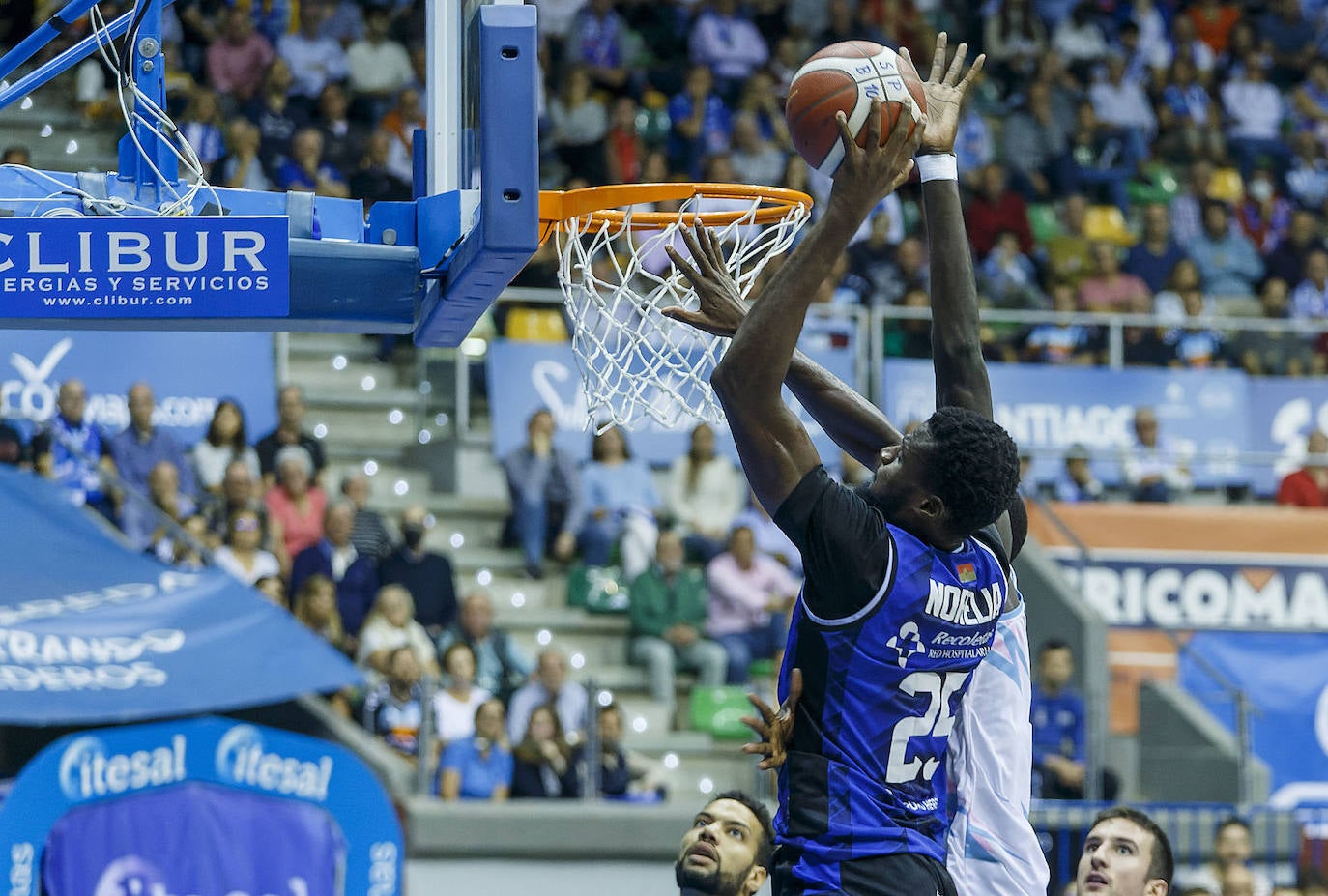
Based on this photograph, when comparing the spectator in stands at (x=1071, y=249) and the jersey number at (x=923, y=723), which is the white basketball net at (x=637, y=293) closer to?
the jersey number at (x=923, y=723)

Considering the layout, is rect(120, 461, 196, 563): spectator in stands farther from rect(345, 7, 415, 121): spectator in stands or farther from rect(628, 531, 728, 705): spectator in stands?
rect(345, 7, 415, 121): spectator in stands

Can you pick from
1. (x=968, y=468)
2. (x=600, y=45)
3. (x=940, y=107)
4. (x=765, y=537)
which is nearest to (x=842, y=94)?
(x=940, y=107)

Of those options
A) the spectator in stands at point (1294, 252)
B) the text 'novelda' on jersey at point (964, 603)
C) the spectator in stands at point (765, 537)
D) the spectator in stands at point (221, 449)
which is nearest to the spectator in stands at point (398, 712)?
the spectator in stands at point (221, 449)

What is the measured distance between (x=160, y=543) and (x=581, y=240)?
245 inches

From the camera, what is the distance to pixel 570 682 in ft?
38.5

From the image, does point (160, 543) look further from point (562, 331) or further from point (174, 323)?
point (174, 323)

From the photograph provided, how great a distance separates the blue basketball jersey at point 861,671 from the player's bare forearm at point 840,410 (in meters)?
0.56

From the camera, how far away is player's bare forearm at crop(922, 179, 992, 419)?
15.8ft

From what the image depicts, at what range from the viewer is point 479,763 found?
36.7 feet

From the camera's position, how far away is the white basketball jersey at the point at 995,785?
471cm

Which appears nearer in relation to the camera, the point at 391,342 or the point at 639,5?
the point at 391,342

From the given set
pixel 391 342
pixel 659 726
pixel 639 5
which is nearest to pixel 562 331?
pixel 391 342

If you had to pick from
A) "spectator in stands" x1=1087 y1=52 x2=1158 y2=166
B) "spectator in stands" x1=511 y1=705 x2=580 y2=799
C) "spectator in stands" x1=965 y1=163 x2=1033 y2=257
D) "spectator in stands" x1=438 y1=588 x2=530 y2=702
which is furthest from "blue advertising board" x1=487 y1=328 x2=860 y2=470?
"spectator in stands" x1=1087 y1=52 x2=1158 y2=166

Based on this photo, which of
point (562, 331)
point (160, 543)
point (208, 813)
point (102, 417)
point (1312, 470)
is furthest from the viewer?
point (1312, 470)
